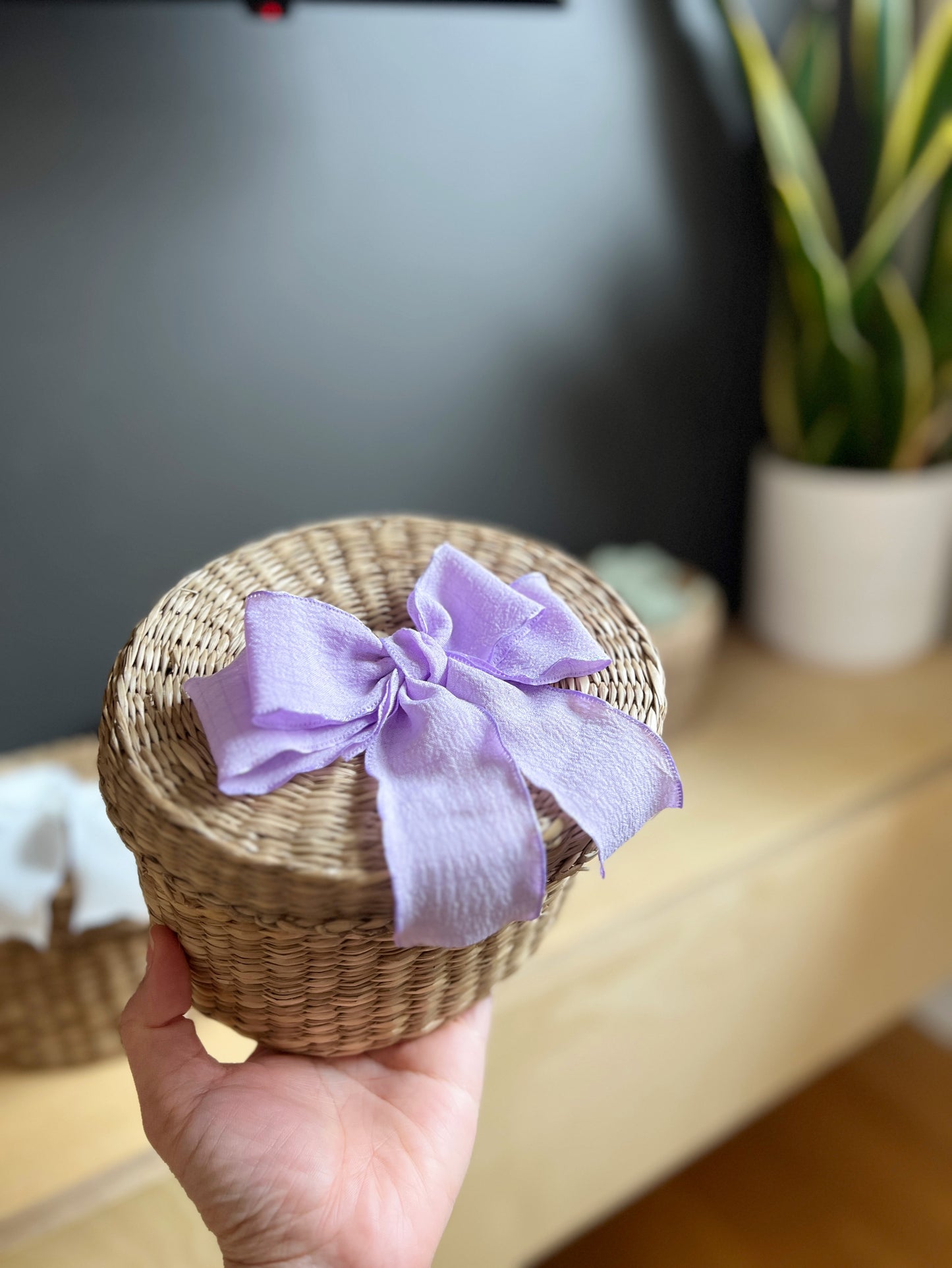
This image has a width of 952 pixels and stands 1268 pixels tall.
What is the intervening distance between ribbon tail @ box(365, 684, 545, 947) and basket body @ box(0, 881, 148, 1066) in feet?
1.40

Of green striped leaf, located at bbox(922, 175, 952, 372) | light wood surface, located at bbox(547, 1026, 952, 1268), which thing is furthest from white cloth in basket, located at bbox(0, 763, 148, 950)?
green striped leaf, located at bbox(922, 175, 952, 372)

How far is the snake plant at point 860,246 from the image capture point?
1.17 m

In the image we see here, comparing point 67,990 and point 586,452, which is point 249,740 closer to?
point 67,990

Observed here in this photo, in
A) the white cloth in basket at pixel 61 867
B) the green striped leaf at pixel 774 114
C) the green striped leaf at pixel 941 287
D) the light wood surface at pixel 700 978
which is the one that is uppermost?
the green striped leaf at pixel 774 114

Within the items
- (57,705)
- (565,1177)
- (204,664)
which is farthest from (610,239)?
(565,1177)

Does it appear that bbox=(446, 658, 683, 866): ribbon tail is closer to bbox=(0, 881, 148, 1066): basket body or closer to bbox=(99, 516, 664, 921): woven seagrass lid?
bbox=(99, 516, 664, 921): woven seagrass lid

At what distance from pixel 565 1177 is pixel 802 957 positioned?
35 cm

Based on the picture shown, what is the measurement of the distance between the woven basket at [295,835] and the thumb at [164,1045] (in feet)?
0.04

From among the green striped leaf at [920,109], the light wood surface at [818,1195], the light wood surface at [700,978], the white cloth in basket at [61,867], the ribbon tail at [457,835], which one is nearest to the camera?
the ribbon tail at [457,835]

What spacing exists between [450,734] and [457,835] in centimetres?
5

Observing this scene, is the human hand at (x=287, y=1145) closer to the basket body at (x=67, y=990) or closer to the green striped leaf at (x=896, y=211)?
the basket body at (x=67, y=990)

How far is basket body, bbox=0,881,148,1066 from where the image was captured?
2.60 ft

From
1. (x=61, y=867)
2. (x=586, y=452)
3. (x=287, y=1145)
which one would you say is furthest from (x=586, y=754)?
(x=586, y=452)

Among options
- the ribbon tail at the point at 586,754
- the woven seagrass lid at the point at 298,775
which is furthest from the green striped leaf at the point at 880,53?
the ribbon tail at the point at 586,754
